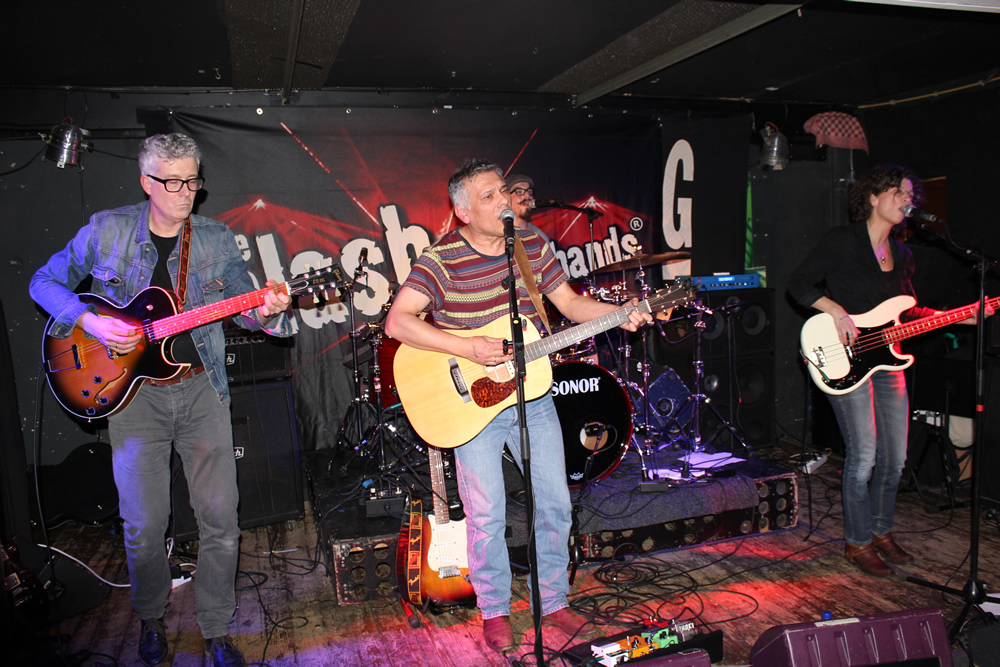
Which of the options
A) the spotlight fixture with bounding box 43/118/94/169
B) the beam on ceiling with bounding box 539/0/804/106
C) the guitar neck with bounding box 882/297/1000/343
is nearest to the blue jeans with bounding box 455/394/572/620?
the guitar neck with bounding box 882/297/1000/343

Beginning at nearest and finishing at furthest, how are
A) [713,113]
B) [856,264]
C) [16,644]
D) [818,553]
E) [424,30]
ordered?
1. [16,644]
2. [856,264]
3. [818,553]
4. [424,30]
5. [713,113]

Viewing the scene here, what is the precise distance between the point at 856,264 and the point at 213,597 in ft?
13.1

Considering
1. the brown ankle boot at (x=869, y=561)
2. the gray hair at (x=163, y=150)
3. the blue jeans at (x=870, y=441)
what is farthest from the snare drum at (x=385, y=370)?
the brown ankle boot at (x=869, y=561)

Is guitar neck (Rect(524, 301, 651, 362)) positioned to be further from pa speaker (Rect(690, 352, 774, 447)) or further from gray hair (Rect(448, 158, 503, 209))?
pa speaker (Rect(690, 352, 774, 447))

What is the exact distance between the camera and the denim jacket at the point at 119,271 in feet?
9.65

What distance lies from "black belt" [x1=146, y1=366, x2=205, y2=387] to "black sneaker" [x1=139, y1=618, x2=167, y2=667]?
122 centimetres

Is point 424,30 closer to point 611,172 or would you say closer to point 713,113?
point 611,172

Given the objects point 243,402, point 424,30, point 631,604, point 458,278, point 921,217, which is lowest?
point 631,604

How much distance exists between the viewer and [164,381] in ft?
9.64

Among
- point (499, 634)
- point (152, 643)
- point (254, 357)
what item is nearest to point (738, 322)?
point (499, 634)

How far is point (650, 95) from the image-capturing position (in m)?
6.59

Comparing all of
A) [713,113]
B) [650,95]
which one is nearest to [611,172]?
[650,95]

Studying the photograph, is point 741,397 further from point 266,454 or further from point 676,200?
point 266,454

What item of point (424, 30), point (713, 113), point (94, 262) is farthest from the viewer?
point (713, 113)
